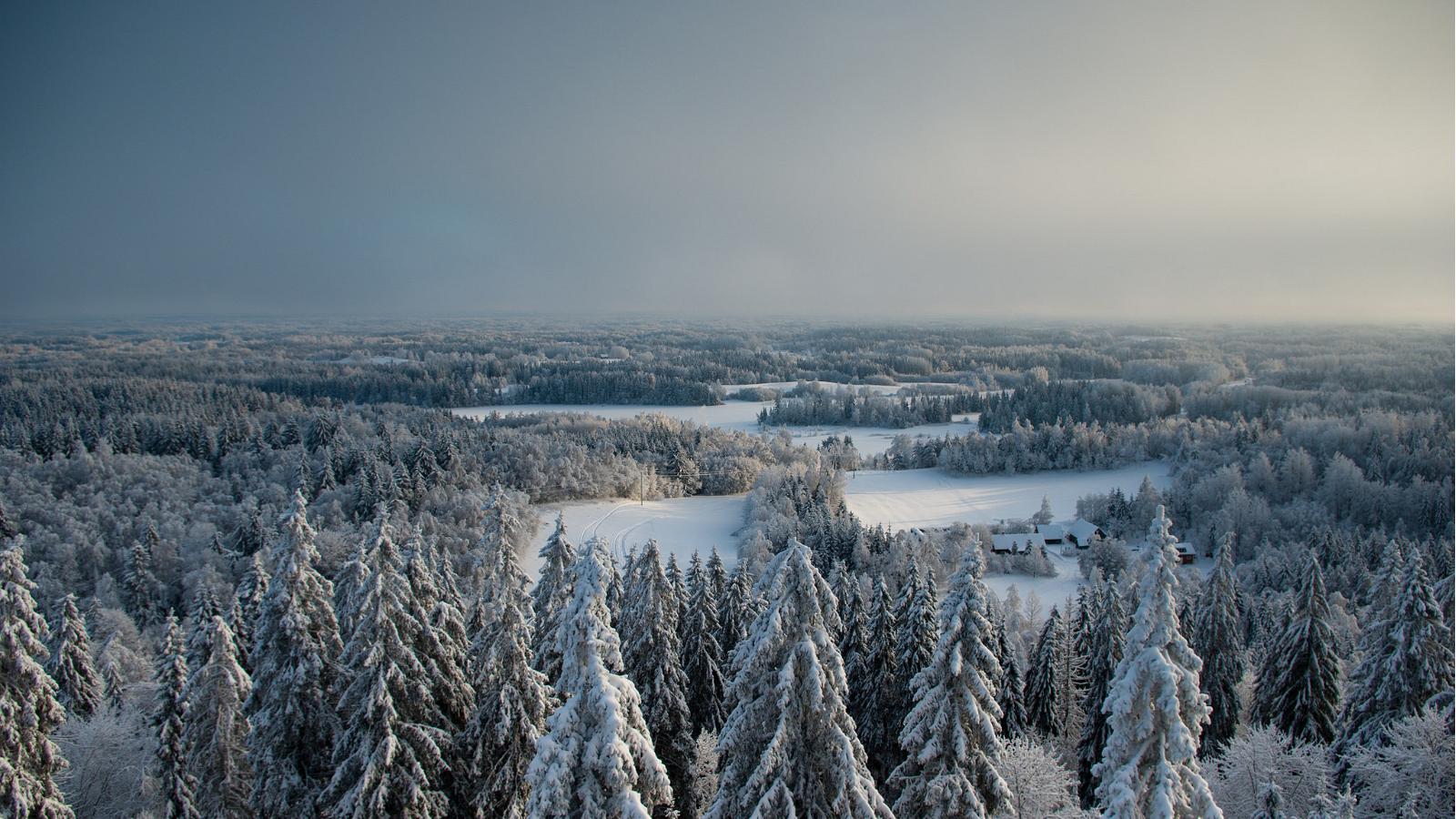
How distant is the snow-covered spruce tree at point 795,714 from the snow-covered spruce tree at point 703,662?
13.4 meters

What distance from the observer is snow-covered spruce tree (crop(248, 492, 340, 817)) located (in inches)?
677

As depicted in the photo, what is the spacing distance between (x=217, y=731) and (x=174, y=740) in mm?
2961

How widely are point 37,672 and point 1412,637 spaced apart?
39201mm

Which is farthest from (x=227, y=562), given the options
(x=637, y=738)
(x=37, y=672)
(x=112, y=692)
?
(x=637, y=738)

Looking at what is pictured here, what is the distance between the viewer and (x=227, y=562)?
55.0 metres

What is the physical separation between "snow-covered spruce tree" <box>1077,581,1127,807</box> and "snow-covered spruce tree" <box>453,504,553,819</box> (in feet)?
65.3

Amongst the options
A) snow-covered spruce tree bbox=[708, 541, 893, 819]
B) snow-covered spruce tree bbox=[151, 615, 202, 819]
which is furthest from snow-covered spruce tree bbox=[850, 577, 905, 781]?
snow-covered spruce tree bbox=[151, 615, 202, 819]

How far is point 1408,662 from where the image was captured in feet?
76.0

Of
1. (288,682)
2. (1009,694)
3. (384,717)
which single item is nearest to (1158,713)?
(384,717)

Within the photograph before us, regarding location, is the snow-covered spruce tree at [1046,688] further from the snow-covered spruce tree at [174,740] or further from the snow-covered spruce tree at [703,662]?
the snow-covered spruce tree at [174,740]

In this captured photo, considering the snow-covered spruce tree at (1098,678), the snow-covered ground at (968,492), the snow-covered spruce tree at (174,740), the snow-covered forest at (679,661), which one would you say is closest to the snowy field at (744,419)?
the snow-covered ground at (968,492)

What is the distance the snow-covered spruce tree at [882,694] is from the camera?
2394 cm

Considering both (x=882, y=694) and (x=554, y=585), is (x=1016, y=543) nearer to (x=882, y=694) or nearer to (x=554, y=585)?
Answer: (x=882, y=694)

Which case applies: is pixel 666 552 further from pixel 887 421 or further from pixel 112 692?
pixel 887 421
